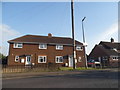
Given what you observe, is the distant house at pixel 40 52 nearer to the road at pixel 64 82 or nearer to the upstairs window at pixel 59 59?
the upstairs window at pixel 59 59

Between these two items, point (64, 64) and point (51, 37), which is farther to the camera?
point (51, 37)

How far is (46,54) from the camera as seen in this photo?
29.8 meters

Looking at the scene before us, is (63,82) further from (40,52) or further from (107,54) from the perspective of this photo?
(107,54)

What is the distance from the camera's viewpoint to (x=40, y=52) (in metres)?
29.4

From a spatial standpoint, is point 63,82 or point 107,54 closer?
point 63,82

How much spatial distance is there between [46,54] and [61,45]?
390 cm

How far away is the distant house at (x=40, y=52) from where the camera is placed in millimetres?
27594

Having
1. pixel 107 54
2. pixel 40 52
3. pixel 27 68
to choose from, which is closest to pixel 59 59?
pixel 40 52

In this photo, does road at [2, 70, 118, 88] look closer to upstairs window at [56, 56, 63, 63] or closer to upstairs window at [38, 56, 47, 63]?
upstairs window at [38, 56, 47, 63]

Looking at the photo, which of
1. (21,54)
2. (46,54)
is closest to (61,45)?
(46,54)

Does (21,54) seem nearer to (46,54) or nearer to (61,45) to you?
(46,54)

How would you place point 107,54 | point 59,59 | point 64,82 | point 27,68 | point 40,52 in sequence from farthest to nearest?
1. point 107,54
2. point 59,59
3. point 40,52
4. point 27,68
5. point 64,82

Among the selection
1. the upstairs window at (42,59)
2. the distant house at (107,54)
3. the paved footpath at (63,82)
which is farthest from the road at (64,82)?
the distant house at (107,54)

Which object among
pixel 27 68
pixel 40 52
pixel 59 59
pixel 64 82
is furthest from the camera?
pixel 59 59
